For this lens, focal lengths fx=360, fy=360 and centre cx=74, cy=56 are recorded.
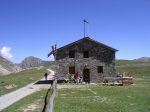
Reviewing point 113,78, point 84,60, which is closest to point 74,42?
point 84,60

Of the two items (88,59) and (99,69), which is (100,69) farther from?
(88,59)

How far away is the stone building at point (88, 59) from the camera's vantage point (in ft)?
187

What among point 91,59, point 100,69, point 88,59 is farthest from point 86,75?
point 91,59

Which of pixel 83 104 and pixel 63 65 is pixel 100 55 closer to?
pixel 63 65

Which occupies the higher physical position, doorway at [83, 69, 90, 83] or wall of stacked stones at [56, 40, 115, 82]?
wall of stacked stones at [56, 40, 115, 82]

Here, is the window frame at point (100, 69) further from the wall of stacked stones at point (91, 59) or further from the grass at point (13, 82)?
the grass at point (13, 82)

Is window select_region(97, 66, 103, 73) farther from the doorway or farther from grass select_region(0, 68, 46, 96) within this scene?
grass select_region(0, 68, 46, 96)

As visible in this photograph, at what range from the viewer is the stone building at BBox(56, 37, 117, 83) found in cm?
5694

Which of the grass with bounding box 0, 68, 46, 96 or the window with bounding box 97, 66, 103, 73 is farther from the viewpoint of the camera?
the window with bounding box 97, 66, 103, 73

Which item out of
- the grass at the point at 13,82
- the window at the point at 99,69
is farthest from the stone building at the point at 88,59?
the grass at the point at 13,82

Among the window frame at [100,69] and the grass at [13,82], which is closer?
the grass at [13,82]

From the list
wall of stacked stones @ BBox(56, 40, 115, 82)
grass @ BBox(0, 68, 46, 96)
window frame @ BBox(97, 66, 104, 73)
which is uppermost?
wall of stacked stones @ BBox(56, 40, 115, 82)

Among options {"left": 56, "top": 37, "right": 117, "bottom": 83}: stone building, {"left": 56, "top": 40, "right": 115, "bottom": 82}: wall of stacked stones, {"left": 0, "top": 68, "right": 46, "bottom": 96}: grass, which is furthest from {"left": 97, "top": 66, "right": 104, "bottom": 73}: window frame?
{"left": 0, "top": 68, "right": 46, "bottom": 96}: grass

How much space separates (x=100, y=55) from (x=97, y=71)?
8.55ft
